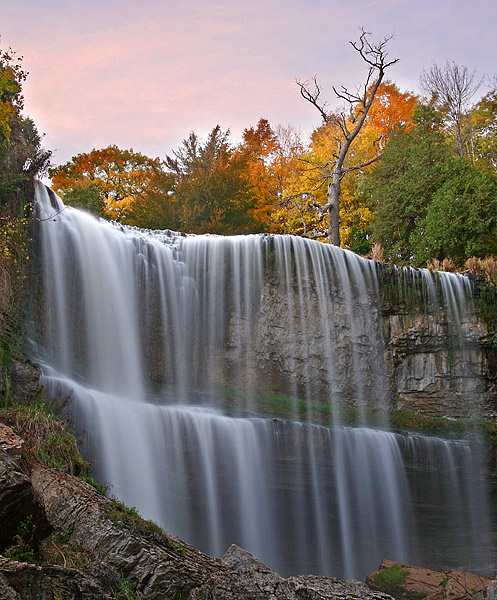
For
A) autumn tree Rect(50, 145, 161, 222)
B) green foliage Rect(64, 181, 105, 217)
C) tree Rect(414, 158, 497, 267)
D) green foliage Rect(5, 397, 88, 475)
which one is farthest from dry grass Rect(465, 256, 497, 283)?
autumn tree Rect(50, 145, 161, 222)

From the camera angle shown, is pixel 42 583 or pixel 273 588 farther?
pixel 273 588

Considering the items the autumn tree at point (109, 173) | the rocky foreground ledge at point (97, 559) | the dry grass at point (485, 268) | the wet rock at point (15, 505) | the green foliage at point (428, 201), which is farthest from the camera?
the autumn tree at point (109, 173)

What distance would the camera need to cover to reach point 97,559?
5.31 meters

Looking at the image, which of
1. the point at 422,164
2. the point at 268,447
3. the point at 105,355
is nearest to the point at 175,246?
the point at 105,355


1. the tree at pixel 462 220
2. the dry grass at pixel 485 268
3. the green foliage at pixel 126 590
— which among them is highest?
the tree at pixel 462 220

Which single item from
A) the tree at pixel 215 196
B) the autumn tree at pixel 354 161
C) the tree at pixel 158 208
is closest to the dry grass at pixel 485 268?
the autumn tree at pixel 354 161

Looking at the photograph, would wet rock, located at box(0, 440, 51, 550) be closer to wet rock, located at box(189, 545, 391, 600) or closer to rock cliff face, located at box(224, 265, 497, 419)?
wet rock, located at box(189, 545, 391, 600)

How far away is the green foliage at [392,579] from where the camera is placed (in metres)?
9.22

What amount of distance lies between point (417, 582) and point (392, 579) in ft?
1.37

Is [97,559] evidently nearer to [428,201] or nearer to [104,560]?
[104,560]

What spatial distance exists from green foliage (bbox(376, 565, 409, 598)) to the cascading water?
1540mm

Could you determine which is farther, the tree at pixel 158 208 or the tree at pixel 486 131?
the tree at pixel 486 131

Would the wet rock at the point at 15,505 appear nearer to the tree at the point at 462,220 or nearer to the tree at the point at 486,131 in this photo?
the tree at the point at 462,220

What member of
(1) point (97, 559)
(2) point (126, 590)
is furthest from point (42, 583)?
(1) point (97, 559)
